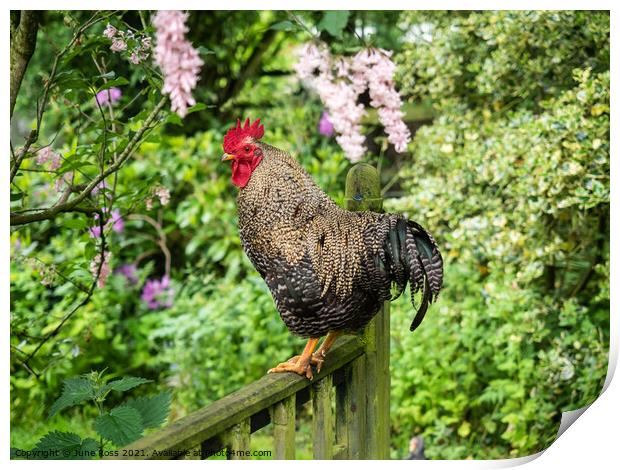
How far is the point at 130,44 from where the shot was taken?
1237 mm

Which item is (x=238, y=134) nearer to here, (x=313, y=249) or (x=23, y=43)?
(x=313, y=249)

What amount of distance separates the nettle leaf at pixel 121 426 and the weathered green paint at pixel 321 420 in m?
0.39

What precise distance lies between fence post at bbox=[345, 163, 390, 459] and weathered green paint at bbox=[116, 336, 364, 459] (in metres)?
0.17

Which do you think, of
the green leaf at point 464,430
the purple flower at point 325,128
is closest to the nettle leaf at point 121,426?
the green leaf at point 464,430

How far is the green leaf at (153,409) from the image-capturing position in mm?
1205

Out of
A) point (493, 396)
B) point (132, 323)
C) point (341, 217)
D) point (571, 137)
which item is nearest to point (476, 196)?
point (571, 137)

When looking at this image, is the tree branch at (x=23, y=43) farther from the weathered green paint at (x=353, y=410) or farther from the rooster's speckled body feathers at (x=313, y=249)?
the weathered green paint at (x=353, y=410)

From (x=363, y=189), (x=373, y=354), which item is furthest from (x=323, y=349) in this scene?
(x=363, y=189)

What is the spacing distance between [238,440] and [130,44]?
0.65 meters

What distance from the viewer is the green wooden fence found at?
1055mm

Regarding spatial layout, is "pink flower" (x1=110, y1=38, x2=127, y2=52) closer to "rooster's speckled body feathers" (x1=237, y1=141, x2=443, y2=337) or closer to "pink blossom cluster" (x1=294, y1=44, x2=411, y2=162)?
"rooster's speckled body feathers" (x1=237, y1=141, x2=443, y2=337)

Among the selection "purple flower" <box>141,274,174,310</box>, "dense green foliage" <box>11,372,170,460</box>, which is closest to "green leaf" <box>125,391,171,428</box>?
"dense green foliage" <box>11,372,170,460</box>

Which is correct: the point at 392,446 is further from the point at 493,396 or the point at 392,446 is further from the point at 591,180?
the point at 591,180

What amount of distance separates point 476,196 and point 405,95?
664 millimetres
